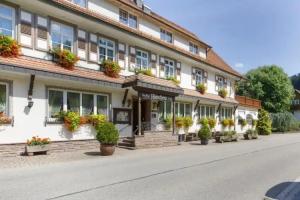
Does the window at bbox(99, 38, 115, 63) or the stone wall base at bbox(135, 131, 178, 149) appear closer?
the stone wall base at bbox(135, 131, 178, 149)

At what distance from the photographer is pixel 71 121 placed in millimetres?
17547

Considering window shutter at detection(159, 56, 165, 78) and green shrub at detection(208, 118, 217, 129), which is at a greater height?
window shutter at detection(159, 56, 165, 78)

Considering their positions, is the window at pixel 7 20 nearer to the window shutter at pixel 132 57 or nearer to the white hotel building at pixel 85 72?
the white hotel building at pixel 85 72

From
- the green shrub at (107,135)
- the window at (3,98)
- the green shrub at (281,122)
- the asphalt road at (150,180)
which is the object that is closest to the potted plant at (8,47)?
the window at (3,98)

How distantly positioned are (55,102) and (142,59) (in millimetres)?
8127

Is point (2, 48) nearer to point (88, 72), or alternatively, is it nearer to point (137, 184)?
point (88, 72)

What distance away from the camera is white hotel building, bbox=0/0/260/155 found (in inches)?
609

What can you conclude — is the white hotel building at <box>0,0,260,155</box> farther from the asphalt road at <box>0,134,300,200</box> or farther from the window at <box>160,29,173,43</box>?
the asphalt road at <box>0,134,300,200</box>

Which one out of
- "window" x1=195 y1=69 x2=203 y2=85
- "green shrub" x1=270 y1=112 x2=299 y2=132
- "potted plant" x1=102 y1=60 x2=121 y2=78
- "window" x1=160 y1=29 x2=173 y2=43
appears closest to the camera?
"potted plant" x1=102 y1=60 x2=121 y2=78

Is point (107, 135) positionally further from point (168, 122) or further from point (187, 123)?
point (187, 123)

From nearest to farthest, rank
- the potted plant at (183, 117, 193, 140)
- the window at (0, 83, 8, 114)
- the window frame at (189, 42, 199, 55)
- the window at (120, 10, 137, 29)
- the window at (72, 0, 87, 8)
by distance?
the window at (0, 83, 8, 114)
the window at (72, 0, 87, 8)
the window at (120, 10, 137, 29)
the potted plant at (183, 117, 193, 140)
the window frame at (189, 42, 199, 55)

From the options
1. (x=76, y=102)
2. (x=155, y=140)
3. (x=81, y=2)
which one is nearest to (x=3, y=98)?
(x=76, y=102)

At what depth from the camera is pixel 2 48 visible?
1461 centimetres

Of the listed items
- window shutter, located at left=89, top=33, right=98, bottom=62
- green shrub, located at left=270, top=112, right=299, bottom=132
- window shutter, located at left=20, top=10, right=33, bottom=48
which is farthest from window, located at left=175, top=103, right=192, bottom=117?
green shrub, located at left=270, top=112, right=299, bottom=132
